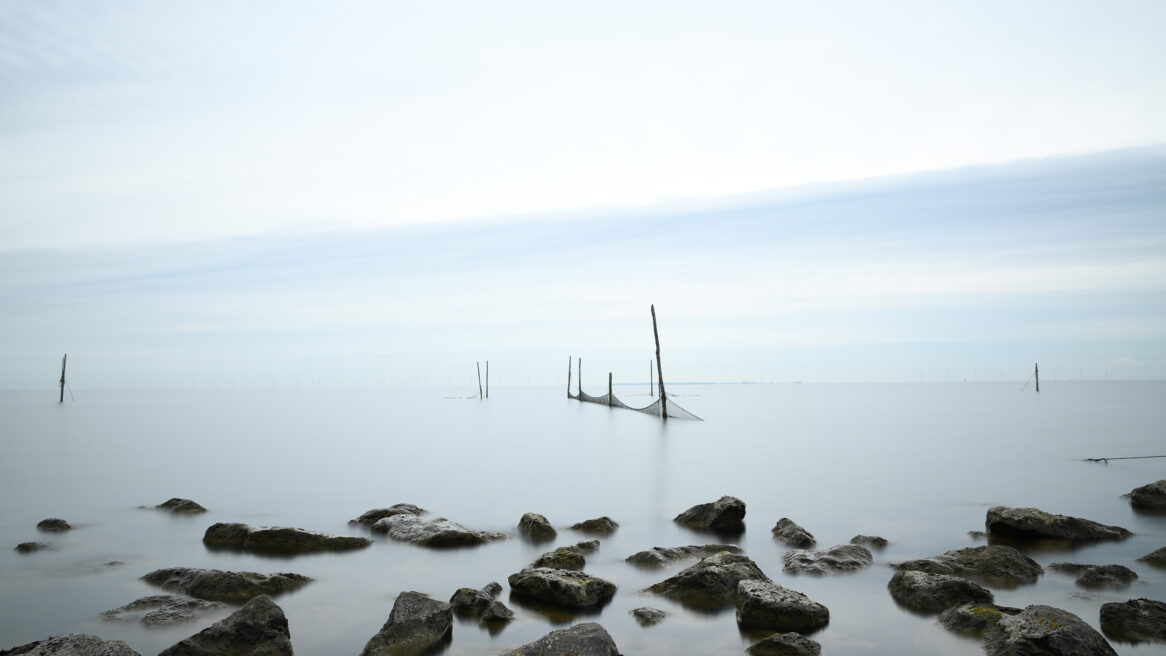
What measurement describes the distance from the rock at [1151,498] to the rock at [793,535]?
8282 millimetres

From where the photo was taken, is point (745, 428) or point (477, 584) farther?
point (745, 428)

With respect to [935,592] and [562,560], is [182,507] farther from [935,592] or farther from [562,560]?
[935,592]

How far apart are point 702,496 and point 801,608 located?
11.8 m

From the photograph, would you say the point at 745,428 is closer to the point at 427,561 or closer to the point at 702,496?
the point at 702,496

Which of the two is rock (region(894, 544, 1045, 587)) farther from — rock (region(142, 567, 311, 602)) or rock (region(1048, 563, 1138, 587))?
rock (region(142, 567, 311, 602))

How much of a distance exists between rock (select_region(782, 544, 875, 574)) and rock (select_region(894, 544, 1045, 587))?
72 centimetres

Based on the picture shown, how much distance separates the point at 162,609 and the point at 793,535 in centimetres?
936

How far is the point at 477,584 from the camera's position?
393 inches

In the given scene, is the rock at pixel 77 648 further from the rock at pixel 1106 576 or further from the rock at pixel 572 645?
the rock at pixel 1106 576

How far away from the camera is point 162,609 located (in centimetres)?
830

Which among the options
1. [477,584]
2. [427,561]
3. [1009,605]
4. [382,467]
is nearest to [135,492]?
[382,467]

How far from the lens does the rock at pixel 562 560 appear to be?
9914mm

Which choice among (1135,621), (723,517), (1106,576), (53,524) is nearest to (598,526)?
(723,517)

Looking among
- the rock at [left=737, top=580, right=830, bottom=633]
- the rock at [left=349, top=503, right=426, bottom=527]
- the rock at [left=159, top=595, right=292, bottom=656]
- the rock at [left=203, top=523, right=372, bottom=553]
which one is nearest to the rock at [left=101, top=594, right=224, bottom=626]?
the rock at [left=159, top=595, right=292, bottom=656]
